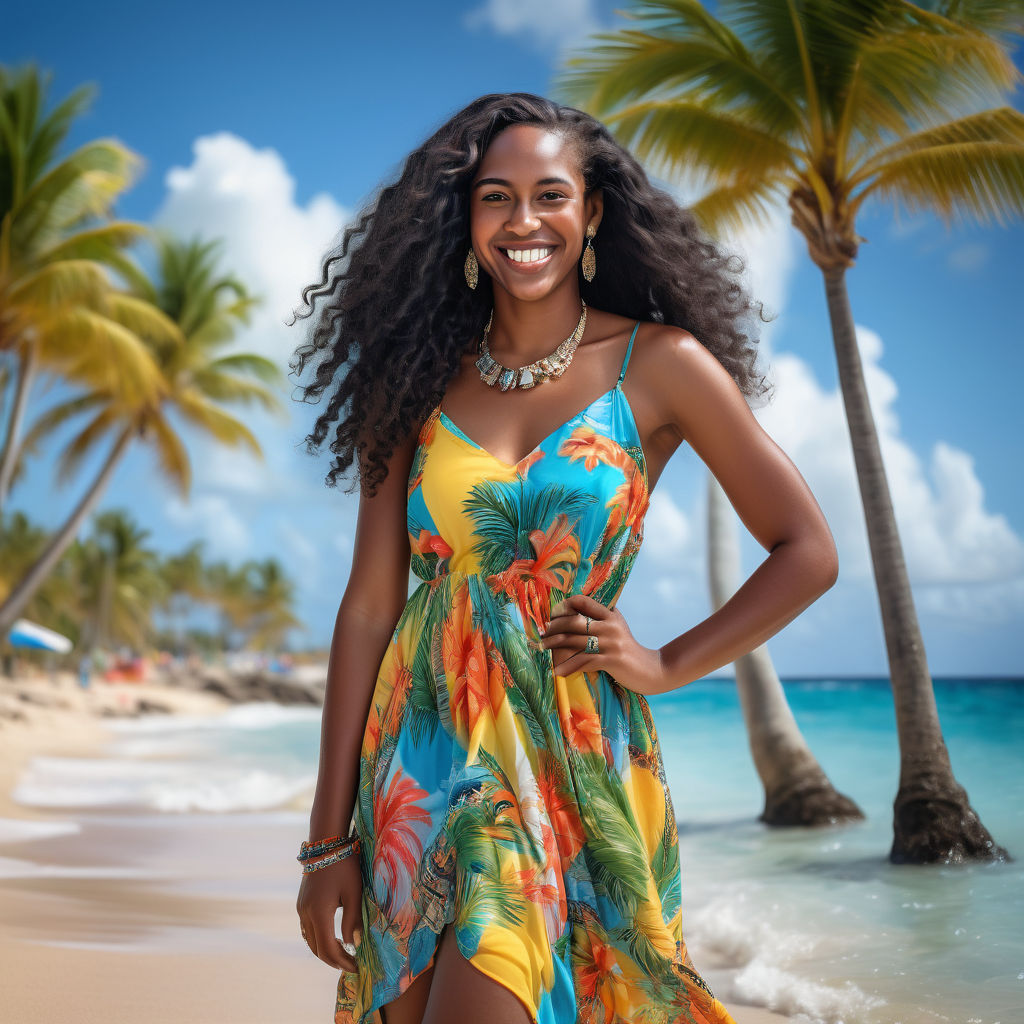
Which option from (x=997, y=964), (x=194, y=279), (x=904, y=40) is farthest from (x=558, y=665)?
(x=194, y=279)

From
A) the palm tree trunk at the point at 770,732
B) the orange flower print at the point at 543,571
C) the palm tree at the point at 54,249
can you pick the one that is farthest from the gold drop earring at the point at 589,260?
the palm tree at the point at 54,249

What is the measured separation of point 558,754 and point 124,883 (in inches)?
249

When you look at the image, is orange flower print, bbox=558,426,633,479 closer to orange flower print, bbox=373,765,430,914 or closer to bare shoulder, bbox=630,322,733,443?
bare shoulder, bbox=630,322,733,443

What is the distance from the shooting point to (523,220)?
219 centimetres

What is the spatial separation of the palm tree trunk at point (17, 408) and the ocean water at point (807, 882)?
5.16 meters

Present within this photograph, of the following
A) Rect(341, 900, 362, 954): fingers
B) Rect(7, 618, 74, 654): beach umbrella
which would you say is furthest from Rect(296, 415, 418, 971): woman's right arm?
Rect(7, 618, 74, 654): beach umbrella

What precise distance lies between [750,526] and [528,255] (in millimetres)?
656

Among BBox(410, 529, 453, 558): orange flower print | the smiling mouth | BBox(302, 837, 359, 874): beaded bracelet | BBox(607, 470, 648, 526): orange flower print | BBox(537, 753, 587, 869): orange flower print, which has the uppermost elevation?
the smiling mouth

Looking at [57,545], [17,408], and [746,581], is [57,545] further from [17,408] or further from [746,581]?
[746,581]

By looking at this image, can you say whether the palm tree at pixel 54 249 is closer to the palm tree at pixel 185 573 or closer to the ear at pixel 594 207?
the ear at pixel 594 207

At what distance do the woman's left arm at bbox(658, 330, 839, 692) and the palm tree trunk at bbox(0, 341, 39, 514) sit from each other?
18559 mm

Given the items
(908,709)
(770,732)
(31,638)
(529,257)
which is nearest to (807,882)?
(908,709)

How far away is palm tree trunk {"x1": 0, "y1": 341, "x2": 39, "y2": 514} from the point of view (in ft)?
63.2

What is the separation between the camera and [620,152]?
2357mm
